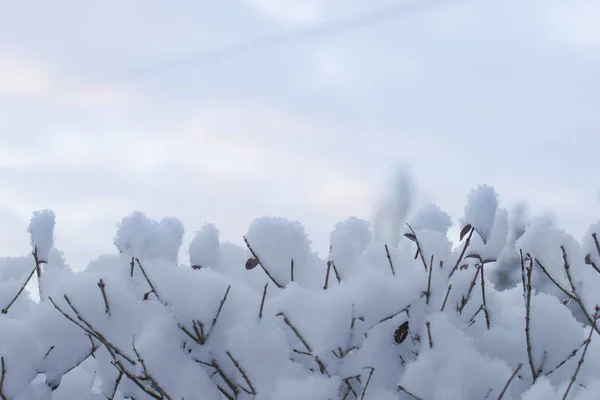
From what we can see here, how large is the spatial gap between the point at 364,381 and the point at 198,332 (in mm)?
518

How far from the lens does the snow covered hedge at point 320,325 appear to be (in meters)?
1.80

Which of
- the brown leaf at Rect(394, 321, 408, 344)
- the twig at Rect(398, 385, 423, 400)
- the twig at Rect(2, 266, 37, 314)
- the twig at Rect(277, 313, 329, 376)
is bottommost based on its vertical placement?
the twig at Rect(2, 266, 37, 314)

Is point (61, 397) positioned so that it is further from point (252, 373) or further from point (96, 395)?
point (252, 373)

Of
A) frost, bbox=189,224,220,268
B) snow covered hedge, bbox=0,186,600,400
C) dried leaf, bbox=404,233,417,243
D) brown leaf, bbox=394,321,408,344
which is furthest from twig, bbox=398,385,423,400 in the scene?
frost, bbox=189,224,220,268

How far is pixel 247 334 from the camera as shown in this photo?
188 cm

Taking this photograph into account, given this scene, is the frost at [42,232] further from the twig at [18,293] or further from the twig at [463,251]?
the twig at [463,251]

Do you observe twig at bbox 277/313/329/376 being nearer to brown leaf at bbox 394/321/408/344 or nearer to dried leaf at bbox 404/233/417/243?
brown leaf at bbox 394/321/408/344

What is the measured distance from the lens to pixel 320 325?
5.98 ft

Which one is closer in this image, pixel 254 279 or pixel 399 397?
pixel 399 397

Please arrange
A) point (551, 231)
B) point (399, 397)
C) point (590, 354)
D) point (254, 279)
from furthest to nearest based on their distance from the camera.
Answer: point (254, 279) → point (551, 231) → point (590, 354) → point (399, 397)

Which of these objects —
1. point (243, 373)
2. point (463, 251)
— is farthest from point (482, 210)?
point (243, 373)

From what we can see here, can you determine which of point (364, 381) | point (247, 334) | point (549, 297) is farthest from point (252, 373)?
point (549, 297)

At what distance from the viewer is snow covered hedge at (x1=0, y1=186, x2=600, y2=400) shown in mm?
1798

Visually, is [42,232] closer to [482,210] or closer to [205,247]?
[205,247]
